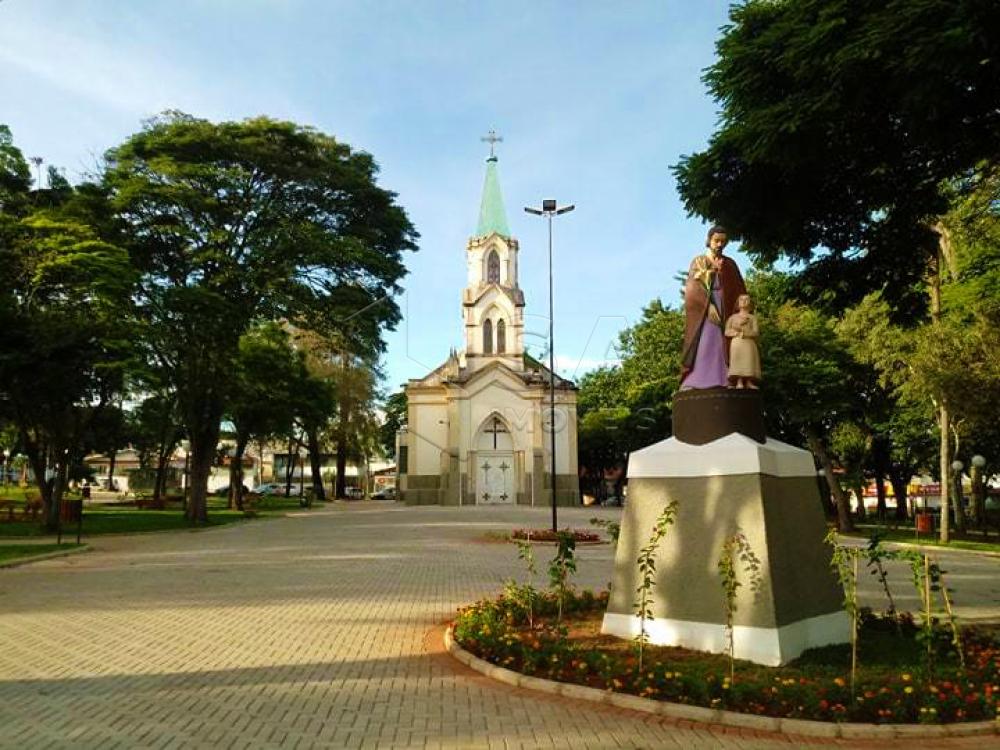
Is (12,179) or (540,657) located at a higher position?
(12,179)

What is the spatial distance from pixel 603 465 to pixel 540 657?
2334 inches

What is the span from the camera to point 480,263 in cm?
5572

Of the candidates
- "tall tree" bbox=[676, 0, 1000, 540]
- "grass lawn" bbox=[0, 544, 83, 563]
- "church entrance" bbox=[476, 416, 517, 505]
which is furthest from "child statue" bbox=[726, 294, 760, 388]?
"church entrance" bbox=[476, 416, 517, 505]

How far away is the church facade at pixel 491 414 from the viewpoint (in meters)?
52.8

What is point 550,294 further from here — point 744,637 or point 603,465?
point 603,465

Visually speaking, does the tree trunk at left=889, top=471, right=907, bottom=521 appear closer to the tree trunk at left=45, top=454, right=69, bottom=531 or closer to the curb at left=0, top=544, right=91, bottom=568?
the tree trunk at left=45, top=454, right=69, bottom=531

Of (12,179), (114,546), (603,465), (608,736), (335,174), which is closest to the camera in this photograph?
(608,736)

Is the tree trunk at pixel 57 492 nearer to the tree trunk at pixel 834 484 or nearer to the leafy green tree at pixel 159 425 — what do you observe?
the leafy green tree at pixel 159 425

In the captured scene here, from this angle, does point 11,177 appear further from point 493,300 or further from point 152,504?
point 493,300

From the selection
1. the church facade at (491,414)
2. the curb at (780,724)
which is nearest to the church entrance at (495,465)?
the church facade at (491,414)

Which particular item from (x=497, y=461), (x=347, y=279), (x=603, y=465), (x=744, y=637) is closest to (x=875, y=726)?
(x=744, y=637)

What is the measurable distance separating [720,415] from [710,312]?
114 cm

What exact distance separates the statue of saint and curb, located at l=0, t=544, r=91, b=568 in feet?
46.9

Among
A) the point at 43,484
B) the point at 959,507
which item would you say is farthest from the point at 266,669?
the point at 959,507
